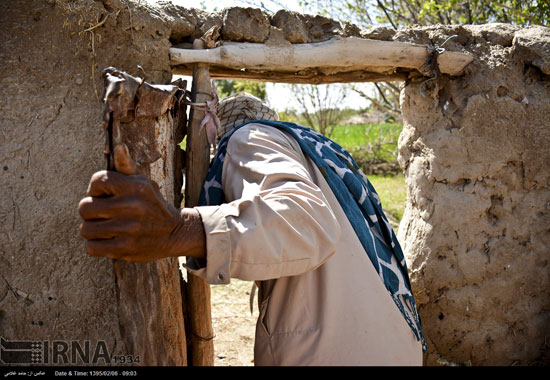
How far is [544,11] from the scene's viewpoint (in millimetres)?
4996

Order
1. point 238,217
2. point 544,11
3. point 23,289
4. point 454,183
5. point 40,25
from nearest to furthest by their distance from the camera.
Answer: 1. point 238,217
2. point 23,289
3. point 40,25
4. point 454,183
5. point 544,11

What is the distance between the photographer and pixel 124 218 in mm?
1191

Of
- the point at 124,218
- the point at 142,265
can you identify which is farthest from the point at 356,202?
the point at 124,218

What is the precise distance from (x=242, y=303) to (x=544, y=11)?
4.14 m

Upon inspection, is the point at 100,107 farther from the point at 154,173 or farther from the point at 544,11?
the point at 544,11

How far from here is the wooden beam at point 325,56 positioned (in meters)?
2.37

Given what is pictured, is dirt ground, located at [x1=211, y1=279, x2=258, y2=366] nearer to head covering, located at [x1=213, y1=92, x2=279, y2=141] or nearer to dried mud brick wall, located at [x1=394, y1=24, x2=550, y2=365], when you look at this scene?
dried mud brick wall, located at [x1=394, y1=24, x2=550, y2=365]

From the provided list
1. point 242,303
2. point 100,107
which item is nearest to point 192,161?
point 100,107

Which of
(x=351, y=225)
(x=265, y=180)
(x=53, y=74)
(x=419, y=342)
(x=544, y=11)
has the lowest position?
(x=419, y=342)

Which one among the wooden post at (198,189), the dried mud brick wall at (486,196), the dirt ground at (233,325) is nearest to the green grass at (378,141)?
the dirt ground at (233,325)

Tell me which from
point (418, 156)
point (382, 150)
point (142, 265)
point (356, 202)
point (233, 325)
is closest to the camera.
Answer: point (142, 265)

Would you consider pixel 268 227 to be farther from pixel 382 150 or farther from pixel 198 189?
pixel 382 150

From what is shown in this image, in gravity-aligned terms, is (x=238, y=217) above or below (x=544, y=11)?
below

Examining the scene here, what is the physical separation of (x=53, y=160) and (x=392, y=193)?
645cm
